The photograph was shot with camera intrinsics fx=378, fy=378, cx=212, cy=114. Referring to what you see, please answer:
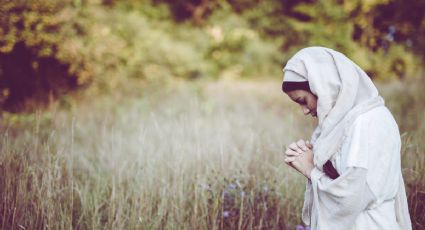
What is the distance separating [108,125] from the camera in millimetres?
5414

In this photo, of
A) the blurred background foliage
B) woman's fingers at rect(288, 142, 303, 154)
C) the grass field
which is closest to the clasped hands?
woman's fingers at rect(288, 142, 303, 154)

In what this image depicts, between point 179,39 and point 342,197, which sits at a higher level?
point 179,39

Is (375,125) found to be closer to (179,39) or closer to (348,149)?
(348,149)

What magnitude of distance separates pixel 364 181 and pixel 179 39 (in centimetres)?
1047

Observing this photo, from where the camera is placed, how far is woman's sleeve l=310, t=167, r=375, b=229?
4.92 ft

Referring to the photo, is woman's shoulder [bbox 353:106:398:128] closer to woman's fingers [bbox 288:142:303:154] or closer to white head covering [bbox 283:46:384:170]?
white head covering [bbox 283:46:384:170]

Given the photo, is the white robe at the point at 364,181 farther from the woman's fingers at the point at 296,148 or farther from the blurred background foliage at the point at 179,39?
the blurred background foliage at the point at 179,39

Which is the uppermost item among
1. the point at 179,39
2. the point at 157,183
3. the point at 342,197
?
the point at 179,39

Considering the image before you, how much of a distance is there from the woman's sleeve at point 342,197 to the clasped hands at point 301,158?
13 centimetres

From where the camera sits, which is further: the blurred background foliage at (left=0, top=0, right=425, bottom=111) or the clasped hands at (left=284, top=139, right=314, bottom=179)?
the blurred background foliage at (left=0, top=0, right=425, bottom=111)

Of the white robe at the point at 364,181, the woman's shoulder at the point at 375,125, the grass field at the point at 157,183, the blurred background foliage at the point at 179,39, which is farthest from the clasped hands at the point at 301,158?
the blurred background foliage at the point at 179,39

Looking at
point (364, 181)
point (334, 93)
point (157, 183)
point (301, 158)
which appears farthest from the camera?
point (157, 183)

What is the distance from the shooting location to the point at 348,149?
1.56m

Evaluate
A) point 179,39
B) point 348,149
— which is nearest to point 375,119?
point 348,149
